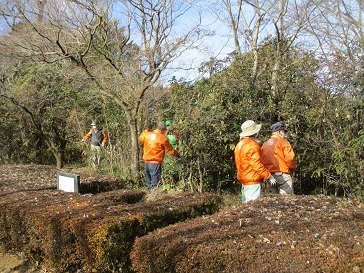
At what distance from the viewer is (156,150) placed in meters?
7.63

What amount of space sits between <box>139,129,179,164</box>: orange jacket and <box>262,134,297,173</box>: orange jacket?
6.74 feet

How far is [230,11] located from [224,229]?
10300mm

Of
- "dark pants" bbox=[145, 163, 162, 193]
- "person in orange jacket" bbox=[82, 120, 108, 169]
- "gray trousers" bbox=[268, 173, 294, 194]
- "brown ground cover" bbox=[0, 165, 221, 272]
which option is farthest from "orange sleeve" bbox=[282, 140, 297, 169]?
"person in orange jacket" bbox=[82, 120, 108, 169]

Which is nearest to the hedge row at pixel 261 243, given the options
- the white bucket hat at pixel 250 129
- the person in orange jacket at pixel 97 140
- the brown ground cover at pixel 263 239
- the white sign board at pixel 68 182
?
the brown ground cover at pixel 263 239

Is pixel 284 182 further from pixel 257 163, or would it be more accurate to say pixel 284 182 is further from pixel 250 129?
pixel 250 129

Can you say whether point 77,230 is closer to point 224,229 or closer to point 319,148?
point 224,229

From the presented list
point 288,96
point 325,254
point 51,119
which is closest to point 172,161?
point 288,96

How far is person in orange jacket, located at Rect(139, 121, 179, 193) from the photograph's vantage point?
24.7 ft

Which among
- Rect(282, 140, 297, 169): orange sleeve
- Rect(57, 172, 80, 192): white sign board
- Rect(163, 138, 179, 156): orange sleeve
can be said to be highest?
Rect(163, 138, 179, 156): orange sleeve

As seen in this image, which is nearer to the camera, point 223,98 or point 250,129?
point 250,129

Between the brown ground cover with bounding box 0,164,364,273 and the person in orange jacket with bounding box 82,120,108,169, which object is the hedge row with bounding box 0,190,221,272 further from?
the person in orange jacket with bounding box 82,120,108,169

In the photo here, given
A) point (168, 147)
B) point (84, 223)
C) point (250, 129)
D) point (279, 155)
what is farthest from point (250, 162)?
point (168, 147)

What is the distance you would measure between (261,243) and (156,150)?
488cm

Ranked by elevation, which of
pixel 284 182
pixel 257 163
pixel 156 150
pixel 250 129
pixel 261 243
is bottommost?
pixel 261 243
